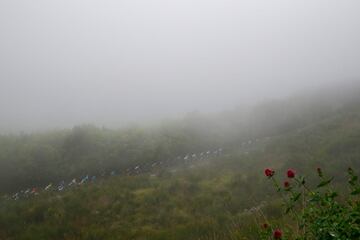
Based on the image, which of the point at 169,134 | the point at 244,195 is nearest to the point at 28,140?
the point at 169,134

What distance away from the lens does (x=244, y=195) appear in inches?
492

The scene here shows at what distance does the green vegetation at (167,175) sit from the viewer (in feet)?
32.7

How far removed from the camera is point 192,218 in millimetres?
10523

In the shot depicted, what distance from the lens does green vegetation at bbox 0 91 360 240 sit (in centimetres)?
997

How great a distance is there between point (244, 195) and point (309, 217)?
9.46 metres

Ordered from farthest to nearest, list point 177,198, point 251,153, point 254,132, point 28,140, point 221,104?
point 221,104
point 254,132
point 28,140
point 251,153
point 177,198

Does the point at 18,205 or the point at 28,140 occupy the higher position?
the point at 28,140

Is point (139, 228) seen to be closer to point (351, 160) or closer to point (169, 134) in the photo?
point (351, 160)

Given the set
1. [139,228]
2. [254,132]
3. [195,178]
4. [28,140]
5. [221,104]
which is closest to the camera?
[139,228]

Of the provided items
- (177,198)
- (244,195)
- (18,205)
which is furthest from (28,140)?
(244,195)

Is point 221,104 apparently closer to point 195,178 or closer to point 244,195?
point 195,178

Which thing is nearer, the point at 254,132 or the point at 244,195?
the point at 244,195

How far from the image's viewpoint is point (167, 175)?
677 inches

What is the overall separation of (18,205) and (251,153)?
35.7ft
